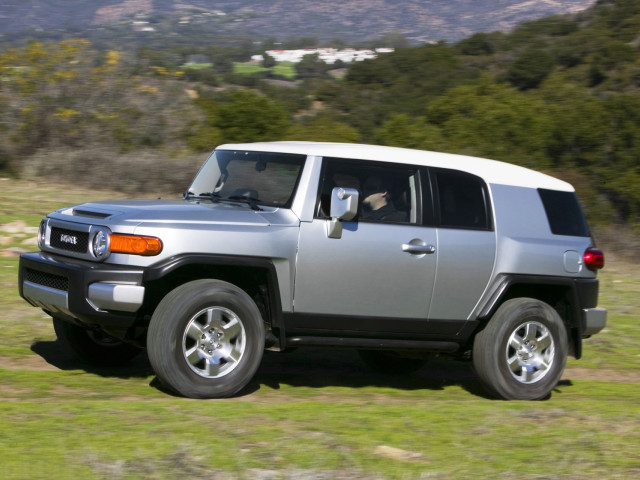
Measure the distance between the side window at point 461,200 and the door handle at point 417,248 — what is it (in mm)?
248

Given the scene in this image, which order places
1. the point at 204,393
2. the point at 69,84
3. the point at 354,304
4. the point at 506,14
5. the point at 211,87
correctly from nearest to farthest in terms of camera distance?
the point at 204,393 → the point at 354,304 → the point at 69,84 → the point at 211,87 → the point at 506,14

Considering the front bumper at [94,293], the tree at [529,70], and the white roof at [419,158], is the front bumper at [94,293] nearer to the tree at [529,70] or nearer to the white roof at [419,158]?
the white roof at [419,158]

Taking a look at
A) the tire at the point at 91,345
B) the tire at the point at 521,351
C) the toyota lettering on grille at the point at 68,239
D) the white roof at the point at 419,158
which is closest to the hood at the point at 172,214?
the toyota lettering on grille at the point at 68,239

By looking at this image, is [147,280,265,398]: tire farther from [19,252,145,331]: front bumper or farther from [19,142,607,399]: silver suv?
[19,252,145,331]: front bumper

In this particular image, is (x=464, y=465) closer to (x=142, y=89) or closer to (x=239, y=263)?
(x=239, y=263)

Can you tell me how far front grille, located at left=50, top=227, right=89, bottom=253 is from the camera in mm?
6641

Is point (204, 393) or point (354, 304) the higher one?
point (354, 304)

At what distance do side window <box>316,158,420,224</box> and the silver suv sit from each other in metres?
0.01

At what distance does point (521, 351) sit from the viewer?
7715 mm

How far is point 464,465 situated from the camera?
520 centimetres

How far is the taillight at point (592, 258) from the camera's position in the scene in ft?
26.3

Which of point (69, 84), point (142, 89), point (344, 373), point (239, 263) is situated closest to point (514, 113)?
point (142, 89)


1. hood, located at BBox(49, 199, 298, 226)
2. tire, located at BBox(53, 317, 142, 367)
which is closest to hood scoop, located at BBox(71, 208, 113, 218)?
hood, located at BBox(49, 199, 298, 226)

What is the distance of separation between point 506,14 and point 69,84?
154 feet
